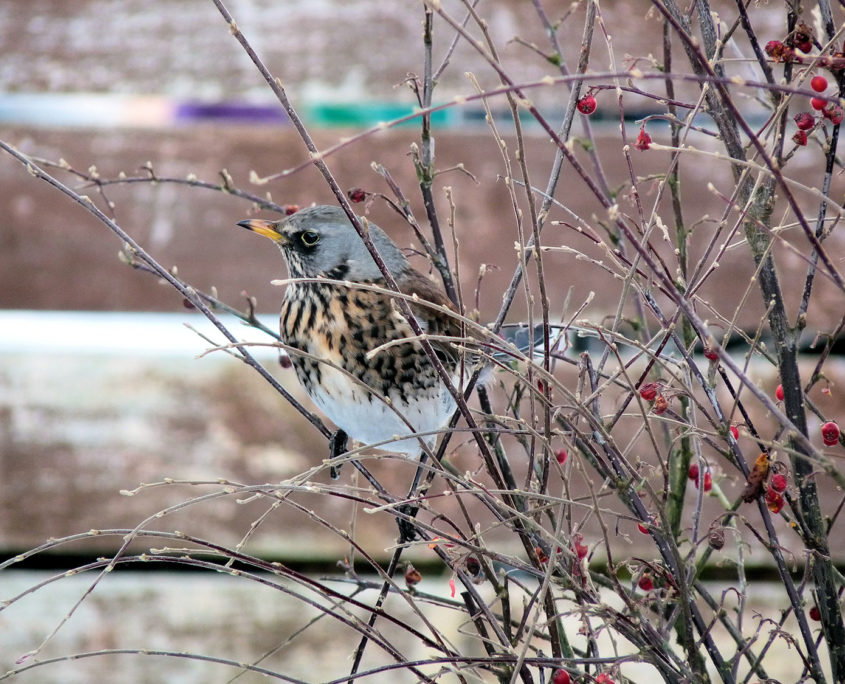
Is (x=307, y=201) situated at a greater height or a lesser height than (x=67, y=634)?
greater

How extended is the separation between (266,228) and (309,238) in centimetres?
4

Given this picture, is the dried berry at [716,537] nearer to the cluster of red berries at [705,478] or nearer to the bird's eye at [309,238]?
the cluster of red berries at [705,478]

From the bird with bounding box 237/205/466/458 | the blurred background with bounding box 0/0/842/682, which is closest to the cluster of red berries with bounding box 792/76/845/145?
the bird with bounding box 237/205/466/458

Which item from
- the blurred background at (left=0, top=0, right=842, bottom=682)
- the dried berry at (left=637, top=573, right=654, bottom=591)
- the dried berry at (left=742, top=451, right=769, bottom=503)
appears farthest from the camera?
the blurred background at (left=0, top=0, right=842, bottom=682)

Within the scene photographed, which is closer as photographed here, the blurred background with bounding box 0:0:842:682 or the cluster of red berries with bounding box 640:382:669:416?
the cluster of red berries with bounding box 640:382:669:416

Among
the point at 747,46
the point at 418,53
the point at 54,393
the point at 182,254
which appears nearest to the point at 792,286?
the point at 747,46

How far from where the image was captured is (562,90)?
92 centimetres

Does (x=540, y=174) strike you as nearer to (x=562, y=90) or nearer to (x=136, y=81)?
(x=562, y=90)

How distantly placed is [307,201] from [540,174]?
8.9 inches

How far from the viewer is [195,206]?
93 centimetres

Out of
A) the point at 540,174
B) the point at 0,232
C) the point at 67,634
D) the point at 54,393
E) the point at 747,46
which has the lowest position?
the point at 67,634

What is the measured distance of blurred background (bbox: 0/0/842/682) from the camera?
3.01ft

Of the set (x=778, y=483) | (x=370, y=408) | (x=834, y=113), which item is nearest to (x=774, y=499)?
(x=778, y=483)

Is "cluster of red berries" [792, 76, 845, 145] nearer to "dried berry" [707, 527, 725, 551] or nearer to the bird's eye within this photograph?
"dried berry" [707, 527, 725, 551]
